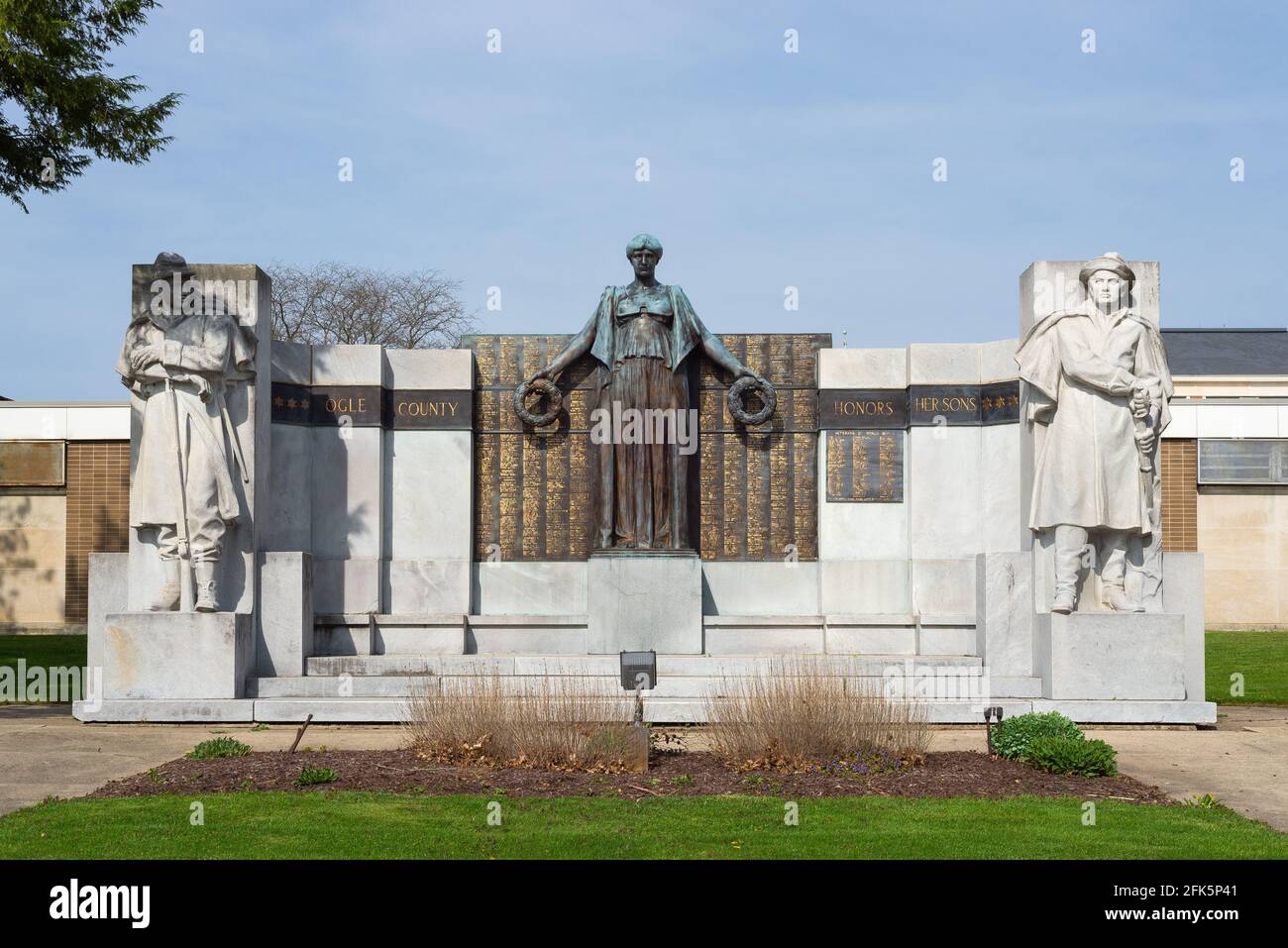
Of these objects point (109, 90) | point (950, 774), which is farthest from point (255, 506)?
point (950, 774)

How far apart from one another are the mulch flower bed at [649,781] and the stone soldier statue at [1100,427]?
3.96 metres

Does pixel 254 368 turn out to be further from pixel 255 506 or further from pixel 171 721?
pixel 171 721

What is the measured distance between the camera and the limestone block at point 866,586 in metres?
17.1

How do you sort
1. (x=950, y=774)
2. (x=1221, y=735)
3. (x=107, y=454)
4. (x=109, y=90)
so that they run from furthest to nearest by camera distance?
(x=107, y=454) < (x=109, y=90) < (x=1221, y=735) < (x=950, y=774)

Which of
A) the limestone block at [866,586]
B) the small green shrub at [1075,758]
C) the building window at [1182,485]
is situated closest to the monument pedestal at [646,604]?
the limestone block at [866,586]

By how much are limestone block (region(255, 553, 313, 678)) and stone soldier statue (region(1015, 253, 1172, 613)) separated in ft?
24.0

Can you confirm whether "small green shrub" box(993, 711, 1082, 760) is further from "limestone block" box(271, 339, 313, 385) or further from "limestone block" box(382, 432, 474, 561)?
"limestone block" box(271, 339, 313, 385)

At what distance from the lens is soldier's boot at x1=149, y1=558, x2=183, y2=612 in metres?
14.7

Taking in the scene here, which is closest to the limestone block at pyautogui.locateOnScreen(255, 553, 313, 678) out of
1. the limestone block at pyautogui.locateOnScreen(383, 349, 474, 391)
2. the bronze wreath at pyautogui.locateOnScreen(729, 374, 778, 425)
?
the limestone block at pyautogui.locateOnScreen(383, 349, 474, 391)

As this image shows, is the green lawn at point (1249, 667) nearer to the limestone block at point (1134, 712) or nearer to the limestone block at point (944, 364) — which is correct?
the limestone block at point (1134, 712)

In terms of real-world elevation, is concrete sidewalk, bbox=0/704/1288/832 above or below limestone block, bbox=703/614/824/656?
below

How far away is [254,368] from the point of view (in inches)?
596

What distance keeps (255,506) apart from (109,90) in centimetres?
487

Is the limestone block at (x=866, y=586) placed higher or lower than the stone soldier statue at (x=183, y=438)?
lower
